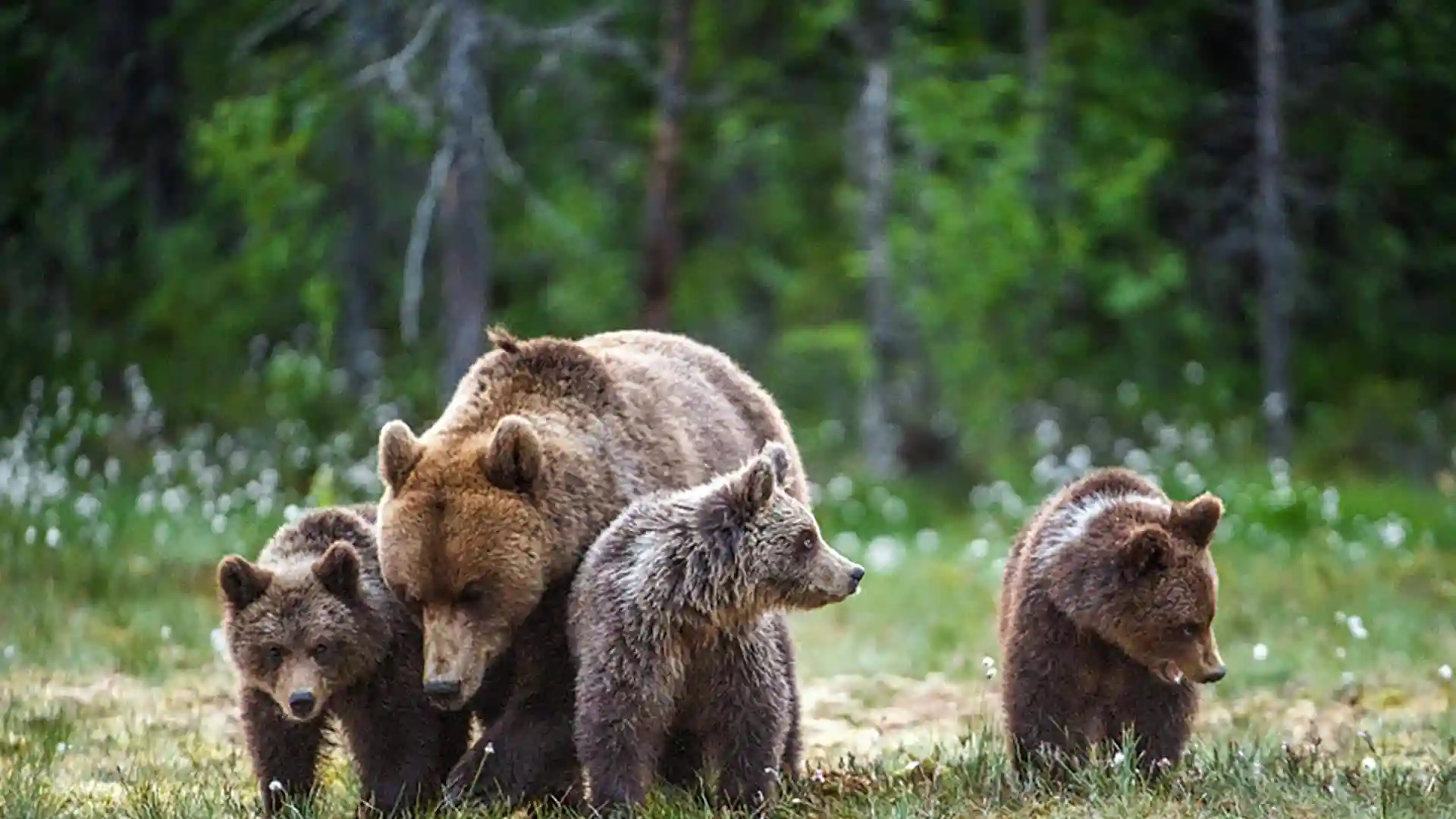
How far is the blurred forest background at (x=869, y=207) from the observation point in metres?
16.7

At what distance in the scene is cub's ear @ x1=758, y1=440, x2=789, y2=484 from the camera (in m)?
6.32

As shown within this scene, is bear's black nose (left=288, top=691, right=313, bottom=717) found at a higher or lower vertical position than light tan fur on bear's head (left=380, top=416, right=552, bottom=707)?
lower

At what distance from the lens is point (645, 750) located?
5934 mm

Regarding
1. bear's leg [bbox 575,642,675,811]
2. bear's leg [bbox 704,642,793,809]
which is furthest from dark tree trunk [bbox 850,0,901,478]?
bear's leg [bbox 575,642,675,811]

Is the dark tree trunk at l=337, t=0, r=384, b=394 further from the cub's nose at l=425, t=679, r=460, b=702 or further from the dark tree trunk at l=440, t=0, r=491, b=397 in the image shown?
the cub's nose at l=425, t=679, r=460, b=702

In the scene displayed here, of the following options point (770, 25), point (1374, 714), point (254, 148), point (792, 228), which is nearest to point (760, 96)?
point (770, 25)

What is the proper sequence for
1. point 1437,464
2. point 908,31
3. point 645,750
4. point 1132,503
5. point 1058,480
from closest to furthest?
point 645,750
point 1132,503
point 1058,480
point 1437,464
point 908,31

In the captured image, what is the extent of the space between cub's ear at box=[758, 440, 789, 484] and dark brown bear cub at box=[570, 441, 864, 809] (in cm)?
2

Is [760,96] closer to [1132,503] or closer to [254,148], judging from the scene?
[254,148]

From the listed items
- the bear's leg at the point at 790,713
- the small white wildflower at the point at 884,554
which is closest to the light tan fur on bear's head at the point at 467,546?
the bear's leg at the point at 790,713

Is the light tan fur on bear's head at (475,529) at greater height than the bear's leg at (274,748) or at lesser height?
greater

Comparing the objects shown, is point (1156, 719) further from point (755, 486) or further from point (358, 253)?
point (358, 253)

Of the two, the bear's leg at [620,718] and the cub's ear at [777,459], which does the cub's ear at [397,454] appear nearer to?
the bear's leg at [620,718]

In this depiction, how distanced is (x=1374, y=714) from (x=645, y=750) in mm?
4515
